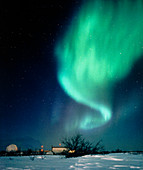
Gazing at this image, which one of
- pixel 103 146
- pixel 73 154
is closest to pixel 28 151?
pixel 73 154

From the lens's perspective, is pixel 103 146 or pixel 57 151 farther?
pixel 57 151

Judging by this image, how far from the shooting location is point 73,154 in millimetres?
70438

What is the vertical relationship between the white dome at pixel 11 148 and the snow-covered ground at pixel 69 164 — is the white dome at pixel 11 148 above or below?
above

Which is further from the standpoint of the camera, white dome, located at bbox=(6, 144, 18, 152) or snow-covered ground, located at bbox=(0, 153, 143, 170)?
white dome, located at bbox=(6, 144, 18, 152)

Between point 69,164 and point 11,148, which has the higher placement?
point 11,148

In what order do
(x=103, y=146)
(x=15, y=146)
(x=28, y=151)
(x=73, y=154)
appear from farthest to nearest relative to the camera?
(x=28, y=151)
(x=15, y=146)
(x=73, y=154)
(x=103, y=146)

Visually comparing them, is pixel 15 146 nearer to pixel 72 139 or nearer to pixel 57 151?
pixel 57 151

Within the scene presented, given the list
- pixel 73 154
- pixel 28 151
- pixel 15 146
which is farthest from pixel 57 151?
pixel 73 154

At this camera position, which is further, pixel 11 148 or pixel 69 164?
pixel 11 148

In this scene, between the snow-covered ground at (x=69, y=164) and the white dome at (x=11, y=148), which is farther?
the white dome at (x=11, y=148)

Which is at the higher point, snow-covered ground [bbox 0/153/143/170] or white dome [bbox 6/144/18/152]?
white dome [bbox 6/144/18/152]

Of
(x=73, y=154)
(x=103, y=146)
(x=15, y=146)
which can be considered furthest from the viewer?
(x=15, y=146)

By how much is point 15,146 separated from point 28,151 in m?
15.0

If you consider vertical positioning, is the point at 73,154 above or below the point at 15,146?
below
